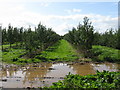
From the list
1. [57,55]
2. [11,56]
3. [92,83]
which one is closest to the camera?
[92,83]

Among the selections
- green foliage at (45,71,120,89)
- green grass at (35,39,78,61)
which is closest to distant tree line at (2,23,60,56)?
green grass at (35,39,78,61)

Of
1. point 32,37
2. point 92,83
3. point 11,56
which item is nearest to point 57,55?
point 32,37

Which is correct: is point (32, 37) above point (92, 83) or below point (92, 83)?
above

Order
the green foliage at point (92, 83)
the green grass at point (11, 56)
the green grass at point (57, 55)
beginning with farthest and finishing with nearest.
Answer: the green grass at point (57, 55) → the green grass at point (11, 56) → the green foliage at point (92, 83)

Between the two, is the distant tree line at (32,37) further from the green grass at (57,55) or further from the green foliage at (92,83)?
the green foliage at (92,83)

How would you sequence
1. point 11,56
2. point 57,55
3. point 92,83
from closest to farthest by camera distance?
point 92,83 → point 11,56 → point 57,55

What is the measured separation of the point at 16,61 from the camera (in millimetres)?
25625

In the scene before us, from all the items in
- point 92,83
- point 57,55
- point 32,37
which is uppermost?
point 32,37

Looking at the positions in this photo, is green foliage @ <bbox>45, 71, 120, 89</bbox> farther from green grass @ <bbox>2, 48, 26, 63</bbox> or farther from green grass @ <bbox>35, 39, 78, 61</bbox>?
green grass @ <bbox>2, 48, 26, 63</bbox>

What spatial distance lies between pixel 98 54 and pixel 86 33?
5.61m

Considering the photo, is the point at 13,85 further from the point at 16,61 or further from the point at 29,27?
the point at 29,27

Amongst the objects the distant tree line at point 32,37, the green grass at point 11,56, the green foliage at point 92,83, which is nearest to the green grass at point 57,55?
the distant tree line at point 32,37

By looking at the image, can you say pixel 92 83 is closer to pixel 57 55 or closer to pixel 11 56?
pixel 57 55

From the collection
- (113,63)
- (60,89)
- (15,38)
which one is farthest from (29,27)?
(60,89)
